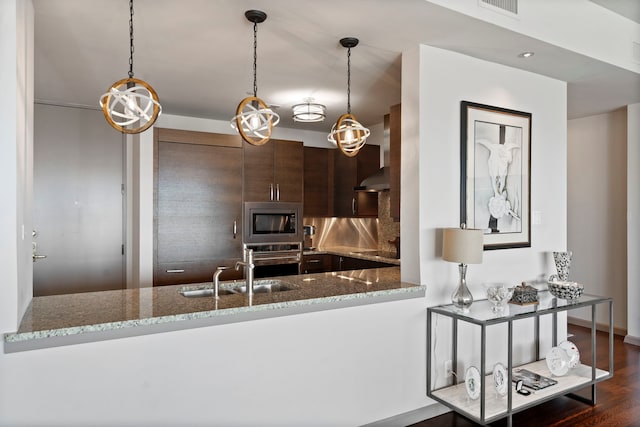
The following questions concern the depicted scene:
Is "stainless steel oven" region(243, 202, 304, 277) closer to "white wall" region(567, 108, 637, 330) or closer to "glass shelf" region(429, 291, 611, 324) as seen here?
"glass shelf" region(429, 291, 611, 324)

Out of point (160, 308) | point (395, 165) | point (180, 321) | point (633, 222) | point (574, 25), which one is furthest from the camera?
point (633, 222)

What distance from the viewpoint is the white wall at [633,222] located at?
4.48 meters

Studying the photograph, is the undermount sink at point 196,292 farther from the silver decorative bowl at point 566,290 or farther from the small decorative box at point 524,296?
the silver decorative bowl at point 566,290

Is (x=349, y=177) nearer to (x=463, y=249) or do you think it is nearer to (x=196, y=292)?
(x=463, y=249)

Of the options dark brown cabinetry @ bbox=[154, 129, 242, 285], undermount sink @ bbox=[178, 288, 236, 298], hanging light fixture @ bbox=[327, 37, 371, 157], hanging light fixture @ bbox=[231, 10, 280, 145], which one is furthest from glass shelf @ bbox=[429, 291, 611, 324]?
dark brown cabinetry @ bbox=[154, 129, 242, 285]

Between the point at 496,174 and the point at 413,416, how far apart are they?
1798 mm

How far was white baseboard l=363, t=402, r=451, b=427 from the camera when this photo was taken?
2.77 m

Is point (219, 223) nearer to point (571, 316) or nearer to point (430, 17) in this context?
point (430, 17)

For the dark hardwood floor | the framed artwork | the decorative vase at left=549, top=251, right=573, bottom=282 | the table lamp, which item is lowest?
the dark hardwood floor

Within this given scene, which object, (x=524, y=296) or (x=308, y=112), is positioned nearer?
(x=524, y=296)

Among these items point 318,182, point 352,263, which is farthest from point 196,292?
point 318,182

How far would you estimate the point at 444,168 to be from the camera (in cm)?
300

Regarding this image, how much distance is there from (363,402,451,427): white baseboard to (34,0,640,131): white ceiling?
94.8 inches

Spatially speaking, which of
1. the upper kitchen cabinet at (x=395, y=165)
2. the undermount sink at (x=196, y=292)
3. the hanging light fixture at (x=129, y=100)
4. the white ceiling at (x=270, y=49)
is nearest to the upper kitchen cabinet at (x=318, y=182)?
the white ceiling at (x=270, y=49)
